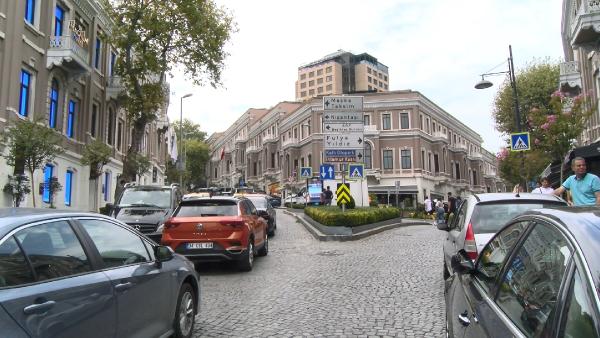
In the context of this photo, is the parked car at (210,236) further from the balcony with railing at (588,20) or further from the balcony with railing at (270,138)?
the balcony with railing at (270,138)

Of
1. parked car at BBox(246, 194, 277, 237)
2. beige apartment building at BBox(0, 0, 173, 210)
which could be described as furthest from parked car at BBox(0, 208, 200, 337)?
beige apartment building at BBox(0, 0, 173, 210)

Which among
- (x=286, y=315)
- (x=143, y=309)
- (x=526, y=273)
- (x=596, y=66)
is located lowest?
(x=286, y=315)

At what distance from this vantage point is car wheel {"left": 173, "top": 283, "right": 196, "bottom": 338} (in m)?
4.91

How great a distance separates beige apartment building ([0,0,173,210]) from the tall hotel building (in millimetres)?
21493

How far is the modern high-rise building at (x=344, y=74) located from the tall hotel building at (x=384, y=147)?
4587cm

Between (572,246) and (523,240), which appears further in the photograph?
(523,240)

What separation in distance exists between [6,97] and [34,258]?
710 inches

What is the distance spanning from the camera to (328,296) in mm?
7555

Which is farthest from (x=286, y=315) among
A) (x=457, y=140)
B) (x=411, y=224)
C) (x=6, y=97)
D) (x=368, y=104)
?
(x=457, y=140)

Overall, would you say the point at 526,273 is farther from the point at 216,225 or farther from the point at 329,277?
the point at 216,225

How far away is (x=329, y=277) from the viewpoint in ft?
30.3

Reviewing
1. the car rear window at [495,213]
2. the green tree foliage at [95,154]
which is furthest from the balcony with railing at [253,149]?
the car rear window at [495,213]

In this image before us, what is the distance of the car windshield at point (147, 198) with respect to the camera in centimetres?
1341

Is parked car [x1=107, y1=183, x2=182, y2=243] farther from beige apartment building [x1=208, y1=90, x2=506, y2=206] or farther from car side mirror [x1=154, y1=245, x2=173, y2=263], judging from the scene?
beige apartment building [x1=208, y1=90, x2=506, y2=206]
